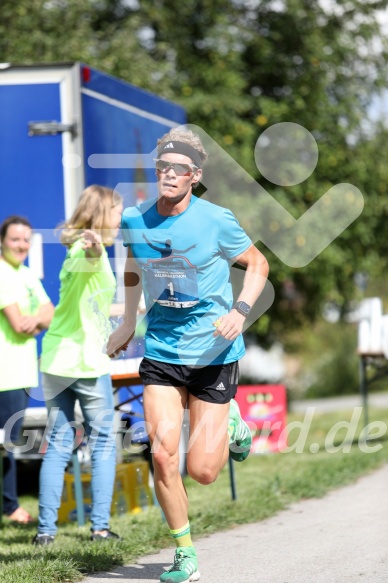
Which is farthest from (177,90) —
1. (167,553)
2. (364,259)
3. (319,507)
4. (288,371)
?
(288,371)

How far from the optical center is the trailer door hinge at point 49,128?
24.9ft

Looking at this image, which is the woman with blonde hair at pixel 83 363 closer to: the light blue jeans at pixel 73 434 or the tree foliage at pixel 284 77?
the light blue jeans at pixel 73 434

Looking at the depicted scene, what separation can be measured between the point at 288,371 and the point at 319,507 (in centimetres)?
1827

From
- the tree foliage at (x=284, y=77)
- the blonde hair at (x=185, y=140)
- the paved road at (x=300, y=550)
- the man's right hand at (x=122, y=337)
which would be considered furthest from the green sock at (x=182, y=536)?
the tree foliage at (x=284, y=77)

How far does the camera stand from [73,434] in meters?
6.30

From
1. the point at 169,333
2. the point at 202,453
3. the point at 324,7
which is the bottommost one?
the point at 202,453

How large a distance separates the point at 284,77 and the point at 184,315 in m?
11.6

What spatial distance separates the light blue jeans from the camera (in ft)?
20.1

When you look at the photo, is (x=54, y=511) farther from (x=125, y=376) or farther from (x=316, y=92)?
(x=316, y=92)

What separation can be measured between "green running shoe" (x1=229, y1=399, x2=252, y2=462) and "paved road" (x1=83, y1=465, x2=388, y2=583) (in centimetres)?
56

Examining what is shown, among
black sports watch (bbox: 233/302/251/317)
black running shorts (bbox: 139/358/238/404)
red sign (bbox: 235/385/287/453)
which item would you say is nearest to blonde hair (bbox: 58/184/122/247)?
black running shorts (bbox: 139/358/238/404)

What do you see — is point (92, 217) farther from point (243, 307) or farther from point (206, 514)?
point (206, 514)

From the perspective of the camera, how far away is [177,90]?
48.9ft

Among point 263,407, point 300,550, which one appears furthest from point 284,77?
point 300,550
